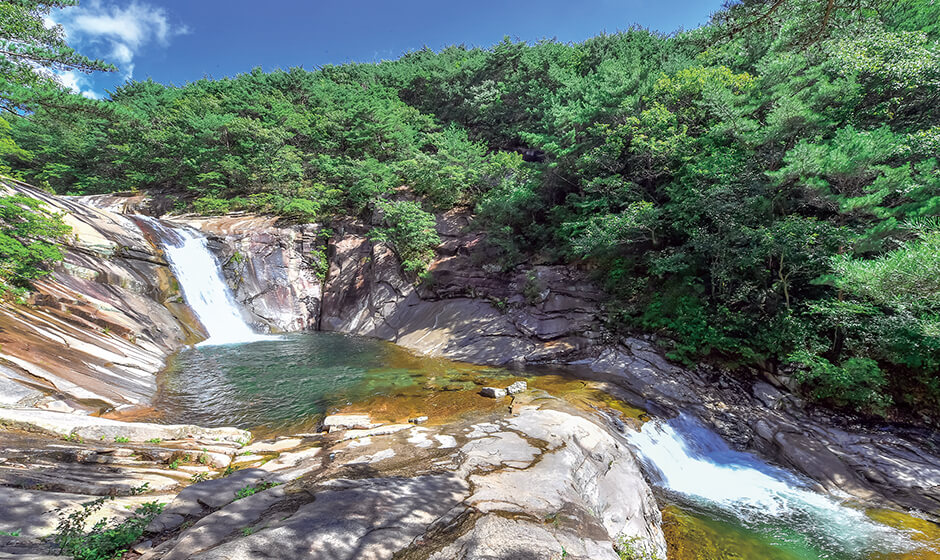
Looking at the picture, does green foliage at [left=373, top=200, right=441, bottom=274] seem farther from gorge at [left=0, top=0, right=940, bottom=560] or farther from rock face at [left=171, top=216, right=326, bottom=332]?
rock face at [left=171, top=216, right=326, bottom=332]

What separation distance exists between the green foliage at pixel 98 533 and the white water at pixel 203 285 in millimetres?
12203

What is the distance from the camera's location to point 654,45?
21.1 m

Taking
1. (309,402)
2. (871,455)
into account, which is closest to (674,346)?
(871,455)

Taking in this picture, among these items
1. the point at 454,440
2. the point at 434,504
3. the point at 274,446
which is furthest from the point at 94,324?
the point at 434,504

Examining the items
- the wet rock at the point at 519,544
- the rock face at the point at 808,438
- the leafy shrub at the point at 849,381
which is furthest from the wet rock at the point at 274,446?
the leafy shrub at the point at 849,381

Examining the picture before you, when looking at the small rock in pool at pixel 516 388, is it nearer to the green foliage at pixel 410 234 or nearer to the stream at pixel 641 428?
the stream at pixel 641 428

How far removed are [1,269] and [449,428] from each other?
11.1 m

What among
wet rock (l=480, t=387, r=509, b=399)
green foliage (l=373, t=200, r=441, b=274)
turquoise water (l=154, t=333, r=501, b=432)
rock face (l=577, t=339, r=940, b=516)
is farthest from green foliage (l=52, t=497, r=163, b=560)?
green foliage (l=373, t=200, r=441, b=274)

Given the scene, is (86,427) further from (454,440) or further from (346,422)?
(454,440)

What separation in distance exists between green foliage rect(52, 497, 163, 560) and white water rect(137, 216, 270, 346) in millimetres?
12203

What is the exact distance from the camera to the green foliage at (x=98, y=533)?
2.24 meters

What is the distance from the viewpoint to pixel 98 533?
2.41 meters

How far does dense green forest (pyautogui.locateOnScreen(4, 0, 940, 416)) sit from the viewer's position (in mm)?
6367

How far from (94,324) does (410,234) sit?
10.3m
